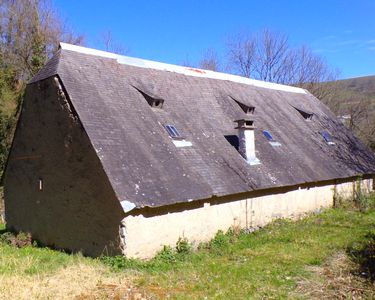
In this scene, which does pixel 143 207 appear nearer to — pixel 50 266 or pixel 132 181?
pixel 132 181

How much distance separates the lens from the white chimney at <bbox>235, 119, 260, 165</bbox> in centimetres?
1340

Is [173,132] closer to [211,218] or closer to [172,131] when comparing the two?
[172,131]

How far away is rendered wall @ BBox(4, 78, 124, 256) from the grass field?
1.96 ft

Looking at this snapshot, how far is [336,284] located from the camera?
25.1 feet

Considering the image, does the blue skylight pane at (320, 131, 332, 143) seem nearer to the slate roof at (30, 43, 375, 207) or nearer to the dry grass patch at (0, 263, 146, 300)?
the slate roof at (30, 43, 375, 207)

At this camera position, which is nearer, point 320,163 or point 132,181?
point 132,181

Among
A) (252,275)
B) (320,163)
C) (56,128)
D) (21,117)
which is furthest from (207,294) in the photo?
(320,163)

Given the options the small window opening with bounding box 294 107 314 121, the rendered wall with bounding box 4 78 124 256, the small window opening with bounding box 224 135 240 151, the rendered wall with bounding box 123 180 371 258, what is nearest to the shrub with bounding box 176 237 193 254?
the rendered wall with bounding box 123 180 371 258

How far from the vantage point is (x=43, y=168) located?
39.1ft

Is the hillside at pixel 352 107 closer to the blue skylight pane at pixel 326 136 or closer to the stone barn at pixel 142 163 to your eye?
the blue skylight pane at pixel 326 136

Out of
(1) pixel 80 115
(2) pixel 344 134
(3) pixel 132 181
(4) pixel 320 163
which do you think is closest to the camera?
(3) pixel 132 181

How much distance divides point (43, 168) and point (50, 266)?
12.7 feet

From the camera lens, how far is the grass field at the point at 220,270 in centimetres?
732

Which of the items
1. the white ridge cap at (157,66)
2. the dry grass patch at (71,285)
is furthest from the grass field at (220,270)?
the white ridge cap at (157,66)
